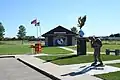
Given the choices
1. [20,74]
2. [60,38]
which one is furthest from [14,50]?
[20,74]

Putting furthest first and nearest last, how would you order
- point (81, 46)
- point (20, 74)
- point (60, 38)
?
point (60, 38)
point (81, 46)
point (20, 74)

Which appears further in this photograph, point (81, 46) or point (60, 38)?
point (60, 38)

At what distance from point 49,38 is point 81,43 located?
124 feet

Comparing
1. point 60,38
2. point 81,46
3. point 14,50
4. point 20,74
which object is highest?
point 60,38

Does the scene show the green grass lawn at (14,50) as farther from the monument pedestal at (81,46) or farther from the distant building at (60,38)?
the distant building at (60,38)

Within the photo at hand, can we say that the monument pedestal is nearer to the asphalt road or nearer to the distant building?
the asphalt road

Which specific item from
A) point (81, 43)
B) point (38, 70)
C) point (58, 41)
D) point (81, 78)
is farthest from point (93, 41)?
point (58, 41)

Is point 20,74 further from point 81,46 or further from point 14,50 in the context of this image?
point 14,50

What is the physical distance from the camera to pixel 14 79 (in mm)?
13828

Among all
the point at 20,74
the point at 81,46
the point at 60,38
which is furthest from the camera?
the point at 60,38

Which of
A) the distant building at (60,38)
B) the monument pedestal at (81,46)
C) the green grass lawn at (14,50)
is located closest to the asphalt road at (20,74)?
the monument pedestal at (81,46)

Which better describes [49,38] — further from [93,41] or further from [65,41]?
[93,41]

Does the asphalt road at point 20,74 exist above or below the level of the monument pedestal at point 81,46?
below

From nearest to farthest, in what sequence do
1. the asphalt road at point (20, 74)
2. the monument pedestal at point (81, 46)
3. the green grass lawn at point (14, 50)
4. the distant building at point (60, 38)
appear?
1. the asphalt road at point (20, 74)
2. the monument pedestal at point (81, 46)
3. the green grass lawn at point (14, 50)
4. the distant building at point (60, 38)
